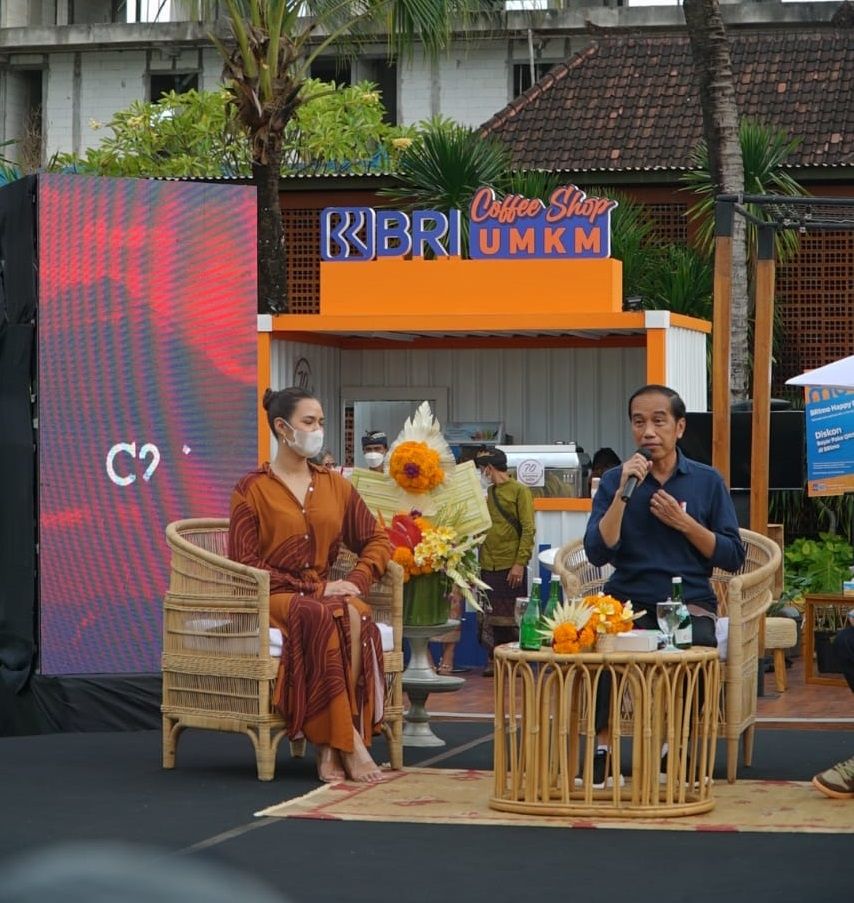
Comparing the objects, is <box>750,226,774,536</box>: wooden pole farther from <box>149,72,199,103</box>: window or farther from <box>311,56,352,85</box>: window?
<box>149,72,199,103</box>: window

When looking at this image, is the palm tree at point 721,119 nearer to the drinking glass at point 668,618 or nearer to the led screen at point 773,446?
the led screen at point 773,446

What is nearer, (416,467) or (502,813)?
(502,813)

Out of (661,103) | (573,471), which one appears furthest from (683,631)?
(661,103)

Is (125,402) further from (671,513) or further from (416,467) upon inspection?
(671,513)

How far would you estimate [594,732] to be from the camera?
20.8ft

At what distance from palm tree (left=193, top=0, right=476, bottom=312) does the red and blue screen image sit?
6.88 meters

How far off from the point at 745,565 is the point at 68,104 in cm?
3097

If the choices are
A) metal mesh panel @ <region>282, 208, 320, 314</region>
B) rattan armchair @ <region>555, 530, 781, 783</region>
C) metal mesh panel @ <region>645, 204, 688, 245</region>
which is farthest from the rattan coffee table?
metal mesh panel @ <region>282, 208, 320, 314</region>

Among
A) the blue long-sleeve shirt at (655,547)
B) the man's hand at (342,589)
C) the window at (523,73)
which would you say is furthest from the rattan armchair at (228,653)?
the window at (523,73)

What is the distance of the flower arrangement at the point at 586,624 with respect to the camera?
20.8 ft

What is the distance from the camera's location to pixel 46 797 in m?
6.79

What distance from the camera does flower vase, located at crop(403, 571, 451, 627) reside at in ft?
27.4

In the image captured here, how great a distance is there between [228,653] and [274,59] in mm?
9962

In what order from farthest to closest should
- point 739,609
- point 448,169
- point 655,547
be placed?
point 448,169 → point 739,609 → point 655,547
